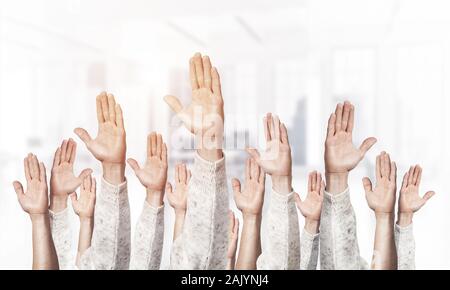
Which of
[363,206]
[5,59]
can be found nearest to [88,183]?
[5,59]

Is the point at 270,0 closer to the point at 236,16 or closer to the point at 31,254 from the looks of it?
the point at 236,16

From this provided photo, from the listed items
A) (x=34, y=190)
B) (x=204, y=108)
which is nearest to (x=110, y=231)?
(x=34, y=190)

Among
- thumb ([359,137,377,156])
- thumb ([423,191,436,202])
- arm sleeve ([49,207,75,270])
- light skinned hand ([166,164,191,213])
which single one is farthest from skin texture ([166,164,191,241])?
thumb ([423,191,436,202])

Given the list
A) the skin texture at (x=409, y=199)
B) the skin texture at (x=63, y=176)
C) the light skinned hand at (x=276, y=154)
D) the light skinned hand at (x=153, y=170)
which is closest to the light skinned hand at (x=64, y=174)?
the skin texture at (x=63, y=176)

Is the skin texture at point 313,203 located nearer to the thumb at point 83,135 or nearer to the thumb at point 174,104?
the thumb at point 174,104

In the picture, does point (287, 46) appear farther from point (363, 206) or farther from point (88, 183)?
point (88, 183)

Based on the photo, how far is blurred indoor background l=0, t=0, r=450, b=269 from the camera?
0.88 metres

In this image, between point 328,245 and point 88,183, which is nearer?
point 328,245

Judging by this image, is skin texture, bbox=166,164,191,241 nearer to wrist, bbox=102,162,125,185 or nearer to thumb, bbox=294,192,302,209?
wrist, bbox=102,162,125,185

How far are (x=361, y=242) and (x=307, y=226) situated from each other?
12 cm

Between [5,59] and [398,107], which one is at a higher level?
[5,59]

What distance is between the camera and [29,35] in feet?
3.18

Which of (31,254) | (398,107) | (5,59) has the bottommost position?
(31,254)

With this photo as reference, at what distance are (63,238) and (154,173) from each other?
24 centimetres
